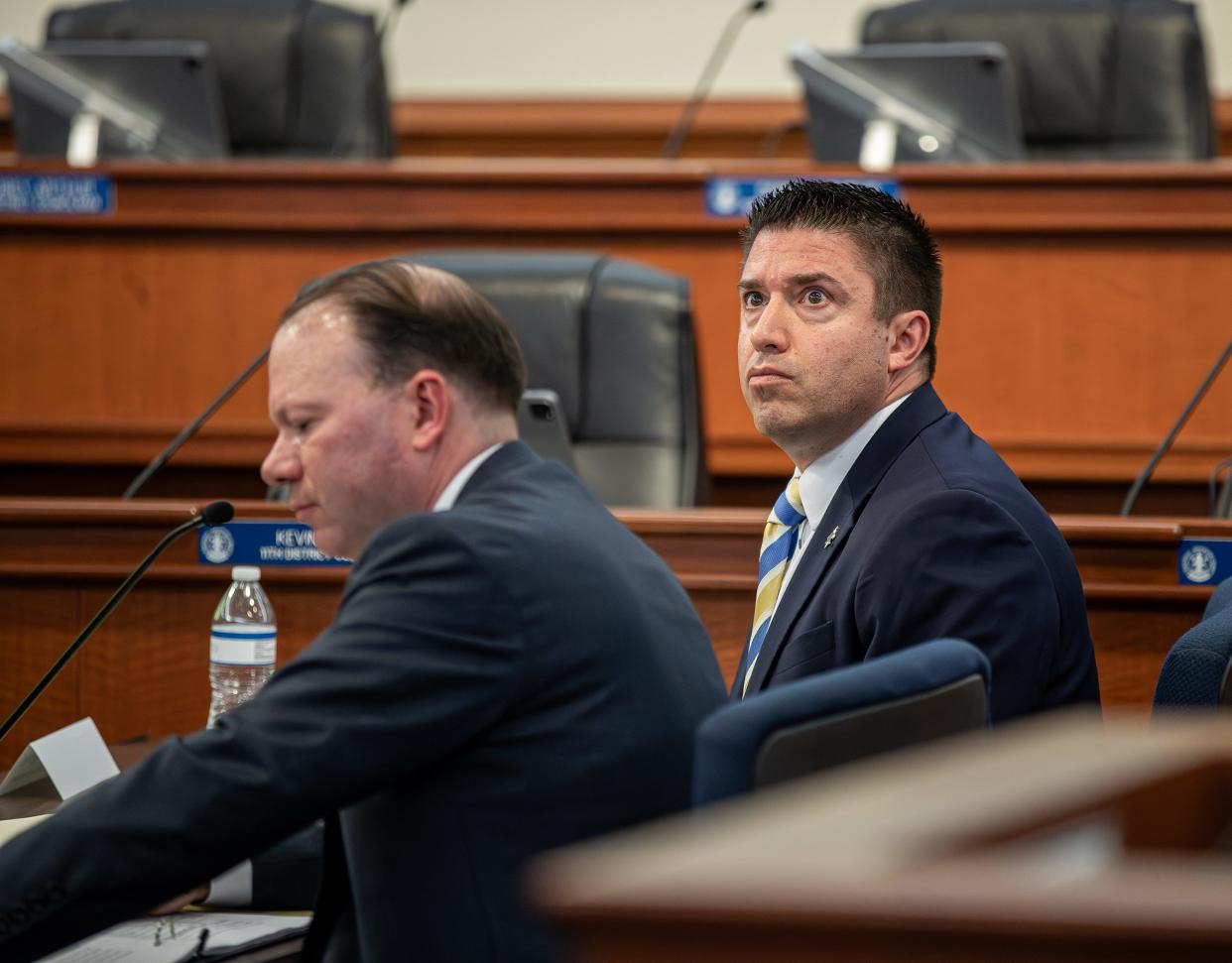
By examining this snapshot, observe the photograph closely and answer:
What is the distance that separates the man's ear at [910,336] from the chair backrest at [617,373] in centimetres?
119

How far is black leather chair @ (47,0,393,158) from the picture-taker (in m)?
4.65

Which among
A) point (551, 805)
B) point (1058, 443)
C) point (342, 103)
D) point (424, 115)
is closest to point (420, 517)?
point (551, 805)

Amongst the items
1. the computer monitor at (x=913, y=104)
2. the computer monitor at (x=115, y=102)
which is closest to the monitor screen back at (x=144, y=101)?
the computer monitor at (x=115, y=102)

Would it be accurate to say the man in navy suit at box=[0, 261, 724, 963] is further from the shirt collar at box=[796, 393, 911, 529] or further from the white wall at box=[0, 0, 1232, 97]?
the white wall at box=[0, 0, 1232, 97]

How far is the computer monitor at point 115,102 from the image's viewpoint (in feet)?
14.0

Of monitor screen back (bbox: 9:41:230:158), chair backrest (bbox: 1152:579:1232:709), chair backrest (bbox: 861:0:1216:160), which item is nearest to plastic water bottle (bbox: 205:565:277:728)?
chair backrest (bbox: 1152:579:1232:709)

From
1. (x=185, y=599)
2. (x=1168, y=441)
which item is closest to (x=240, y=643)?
(x=185, y=599)

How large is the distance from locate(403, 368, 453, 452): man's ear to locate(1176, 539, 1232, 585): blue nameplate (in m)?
1.35

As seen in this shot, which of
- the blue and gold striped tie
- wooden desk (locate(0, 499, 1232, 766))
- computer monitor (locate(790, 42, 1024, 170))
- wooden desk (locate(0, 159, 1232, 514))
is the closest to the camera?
the blue and gold striped tie

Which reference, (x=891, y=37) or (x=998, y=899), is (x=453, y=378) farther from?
(x=891, y=37)

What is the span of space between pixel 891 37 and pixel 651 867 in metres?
4.33

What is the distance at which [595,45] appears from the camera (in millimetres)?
6340

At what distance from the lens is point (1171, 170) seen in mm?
3898

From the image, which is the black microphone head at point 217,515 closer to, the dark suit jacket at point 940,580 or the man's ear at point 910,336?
the dark suit jacket at point 940,580
